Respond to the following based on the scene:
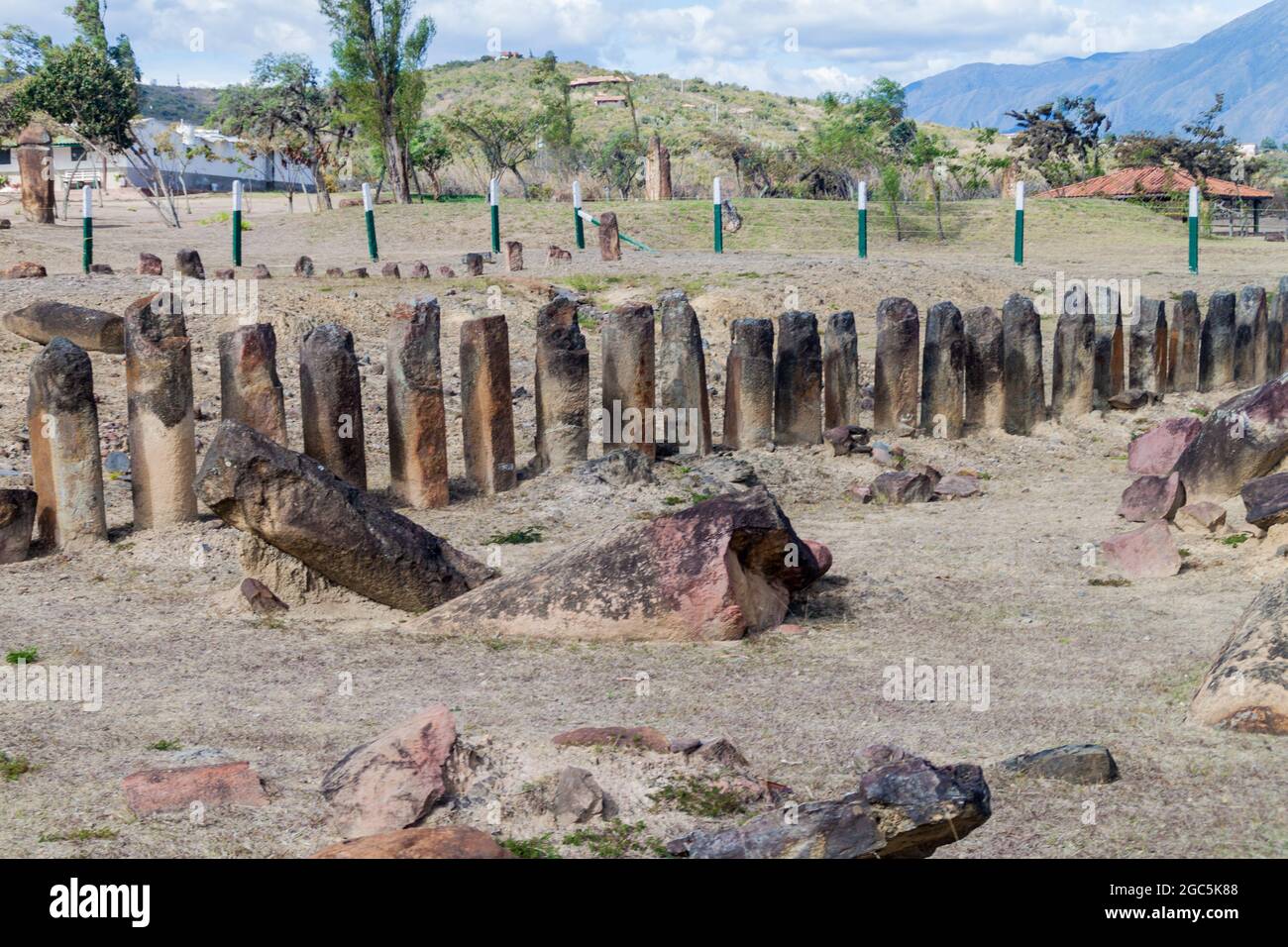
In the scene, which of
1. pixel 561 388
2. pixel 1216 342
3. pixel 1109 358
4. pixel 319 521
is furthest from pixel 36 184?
pixel 319 521

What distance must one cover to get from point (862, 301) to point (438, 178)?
83.6 feet

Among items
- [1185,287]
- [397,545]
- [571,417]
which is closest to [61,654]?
[397,545]

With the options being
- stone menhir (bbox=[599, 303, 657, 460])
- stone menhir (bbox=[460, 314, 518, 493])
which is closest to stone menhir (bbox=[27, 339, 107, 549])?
stone menhir (bbox=[460, 314, 518, 493])

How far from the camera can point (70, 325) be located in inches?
500

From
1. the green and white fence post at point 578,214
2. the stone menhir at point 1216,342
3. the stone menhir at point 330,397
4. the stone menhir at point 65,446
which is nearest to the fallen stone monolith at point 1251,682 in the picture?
the stone menhir at point 330,397

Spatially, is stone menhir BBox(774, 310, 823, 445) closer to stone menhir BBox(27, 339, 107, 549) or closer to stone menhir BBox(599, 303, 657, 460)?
stone menhir BBox(599, 303, 657, 460)

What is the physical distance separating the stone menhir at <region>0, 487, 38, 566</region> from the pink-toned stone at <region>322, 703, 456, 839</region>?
4538 mm

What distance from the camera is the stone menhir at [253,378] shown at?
940 centimetres

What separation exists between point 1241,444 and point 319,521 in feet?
20.3

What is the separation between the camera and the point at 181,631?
731cm

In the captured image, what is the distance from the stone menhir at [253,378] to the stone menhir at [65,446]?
861 mm

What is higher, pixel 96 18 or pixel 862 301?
pixel 96 18

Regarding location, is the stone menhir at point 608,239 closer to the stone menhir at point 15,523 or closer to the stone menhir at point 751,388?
the stone menhir at point 751,388

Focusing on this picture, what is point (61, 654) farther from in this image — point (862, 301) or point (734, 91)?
point (734, 91)
